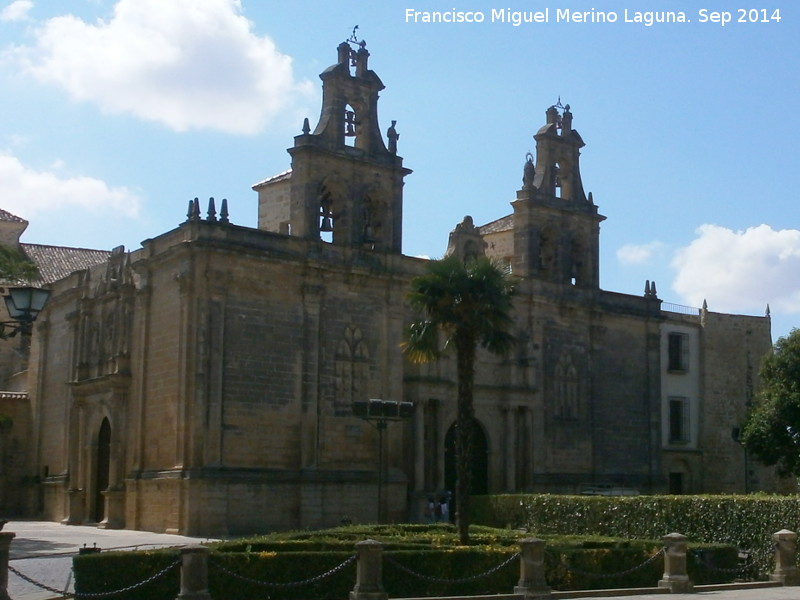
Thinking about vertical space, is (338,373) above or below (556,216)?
below

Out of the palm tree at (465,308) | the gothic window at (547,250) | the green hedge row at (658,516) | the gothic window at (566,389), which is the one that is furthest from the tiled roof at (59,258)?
the palm tree at (465,308)

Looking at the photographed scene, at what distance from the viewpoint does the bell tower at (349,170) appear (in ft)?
115

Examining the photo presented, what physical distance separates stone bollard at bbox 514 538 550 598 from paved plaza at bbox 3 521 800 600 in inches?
58.5

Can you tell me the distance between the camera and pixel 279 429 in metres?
33.3

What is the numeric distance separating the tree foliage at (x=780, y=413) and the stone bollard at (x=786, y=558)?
18.9 m

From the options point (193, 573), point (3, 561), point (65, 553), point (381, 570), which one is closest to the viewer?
point (3, 561)

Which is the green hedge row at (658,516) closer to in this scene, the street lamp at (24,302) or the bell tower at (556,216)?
the bell tower at (556,216)

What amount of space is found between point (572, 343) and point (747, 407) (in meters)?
10.4

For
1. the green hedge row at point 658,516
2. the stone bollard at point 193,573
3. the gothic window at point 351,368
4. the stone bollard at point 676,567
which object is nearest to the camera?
the stone bollard at point 193,573

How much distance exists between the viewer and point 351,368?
3519 cm

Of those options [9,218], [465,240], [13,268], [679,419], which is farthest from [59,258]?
[679,419]

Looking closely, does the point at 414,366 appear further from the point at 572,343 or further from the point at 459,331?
the point at 459,331

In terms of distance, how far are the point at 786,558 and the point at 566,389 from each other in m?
18.5

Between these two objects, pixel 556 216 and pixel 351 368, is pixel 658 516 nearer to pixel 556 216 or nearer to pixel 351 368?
pixel 351 368
